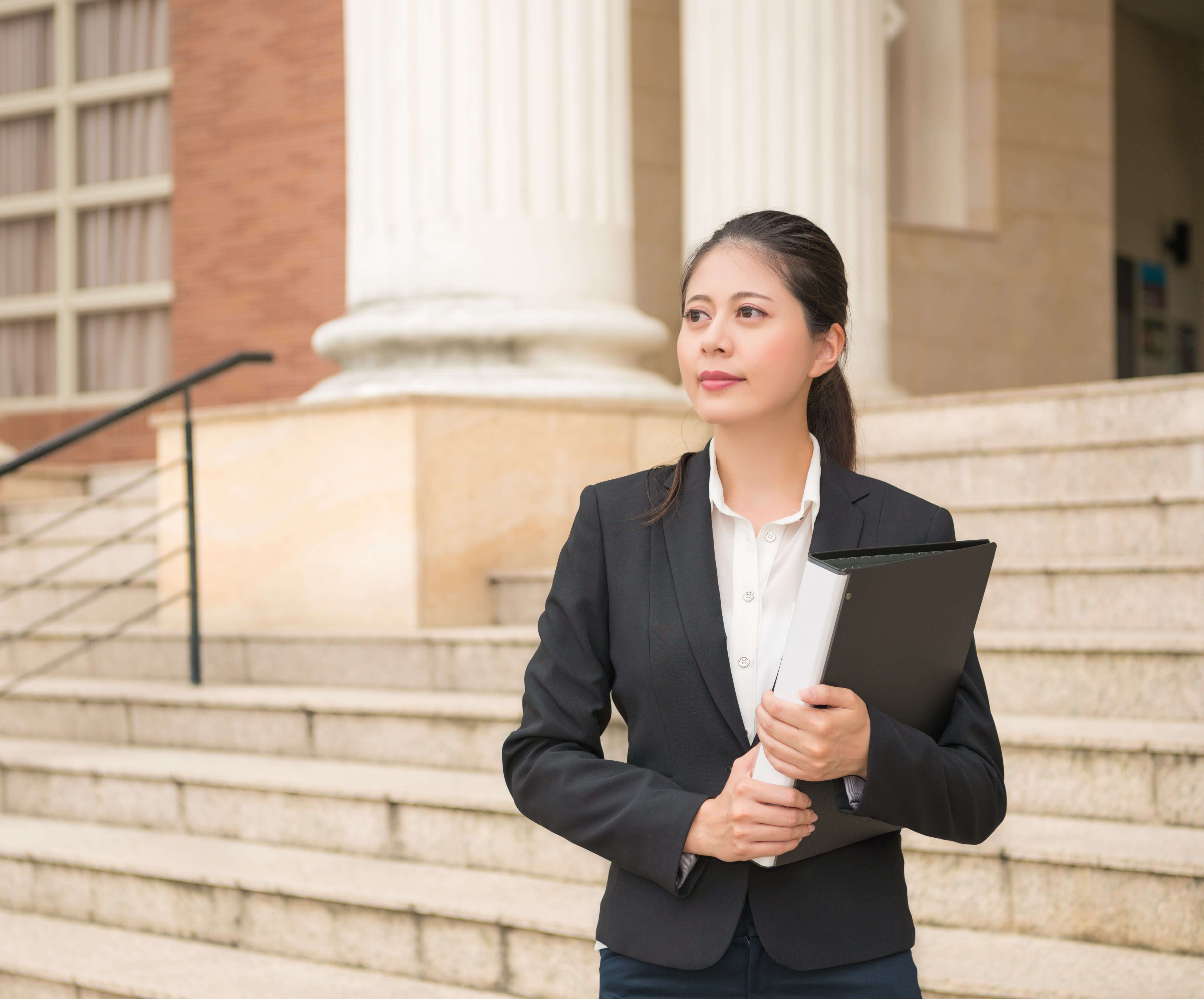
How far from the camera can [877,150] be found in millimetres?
6539

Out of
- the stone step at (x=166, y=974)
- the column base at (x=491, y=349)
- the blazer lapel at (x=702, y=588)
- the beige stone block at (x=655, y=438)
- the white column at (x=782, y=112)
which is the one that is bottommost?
the stone step at (x=166, y=974)

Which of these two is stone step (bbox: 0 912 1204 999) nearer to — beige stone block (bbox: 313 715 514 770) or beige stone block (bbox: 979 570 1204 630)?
beige stone block (bbox: 313 715 514 770)

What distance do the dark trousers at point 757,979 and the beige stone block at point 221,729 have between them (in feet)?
11.0

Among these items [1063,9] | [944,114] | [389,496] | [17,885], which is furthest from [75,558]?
[1063,9]

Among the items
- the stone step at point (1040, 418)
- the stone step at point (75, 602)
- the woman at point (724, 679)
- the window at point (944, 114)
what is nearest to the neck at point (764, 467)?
the woman at point (724, 679)

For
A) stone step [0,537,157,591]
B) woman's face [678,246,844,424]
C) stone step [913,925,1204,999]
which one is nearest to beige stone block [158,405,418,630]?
stone step [0,537,157,591]

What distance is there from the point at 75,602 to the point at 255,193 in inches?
155

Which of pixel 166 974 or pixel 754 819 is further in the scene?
pixel 166 974

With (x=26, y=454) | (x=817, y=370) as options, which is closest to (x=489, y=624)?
(x=26, y=454)

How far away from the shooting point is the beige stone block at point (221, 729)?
15.6 ft

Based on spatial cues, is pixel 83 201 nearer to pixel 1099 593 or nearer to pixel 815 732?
pixel 1099 593

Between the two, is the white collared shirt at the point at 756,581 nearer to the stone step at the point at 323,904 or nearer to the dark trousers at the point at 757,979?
the dark trousers at the point at 757,979

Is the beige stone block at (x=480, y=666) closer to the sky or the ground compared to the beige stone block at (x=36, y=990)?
closer to the sky

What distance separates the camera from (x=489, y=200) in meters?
5.81
